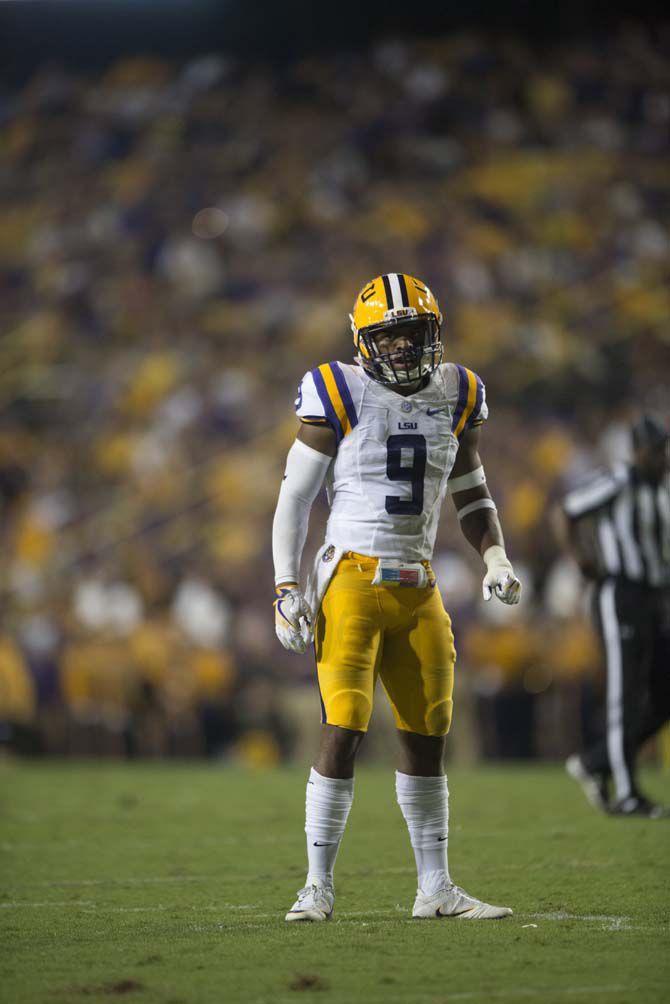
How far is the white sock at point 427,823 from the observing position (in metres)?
3.19

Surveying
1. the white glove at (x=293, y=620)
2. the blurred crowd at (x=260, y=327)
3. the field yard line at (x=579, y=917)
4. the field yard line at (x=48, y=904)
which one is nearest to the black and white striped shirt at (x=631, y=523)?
the field yard line at (x=579, y=917)

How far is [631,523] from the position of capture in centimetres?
Result: 521

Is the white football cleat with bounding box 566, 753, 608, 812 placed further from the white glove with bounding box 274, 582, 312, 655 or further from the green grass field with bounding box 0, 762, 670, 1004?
the white glove with bounding box 274, 582, 312, 655

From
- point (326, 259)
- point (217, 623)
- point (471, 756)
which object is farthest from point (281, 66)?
point (471, 756)

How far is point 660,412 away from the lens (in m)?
10.1

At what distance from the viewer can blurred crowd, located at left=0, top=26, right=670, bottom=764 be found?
888cm

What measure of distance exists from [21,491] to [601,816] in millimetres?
6942

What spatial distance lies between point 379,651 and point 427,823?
0.39 meters

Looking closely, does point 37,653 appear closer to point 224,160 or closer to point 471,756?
point 471,756

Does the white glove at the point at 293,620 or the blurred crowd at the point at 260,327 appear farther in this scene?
the blurred crowd at the point at 260,327

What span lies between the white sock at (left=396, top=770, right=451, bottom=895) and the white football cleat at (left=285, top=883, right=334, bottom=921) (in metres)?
0.22

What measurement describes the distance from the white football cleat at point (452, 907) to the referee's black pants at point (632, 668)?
206 cm

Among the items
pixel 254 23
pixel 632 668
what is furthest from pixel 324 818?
pixel 254 23

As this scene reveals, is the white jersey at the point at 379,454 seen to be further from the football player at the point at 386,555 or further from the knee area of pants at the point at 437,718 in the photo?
the knee area of pants at the point at 437,718
